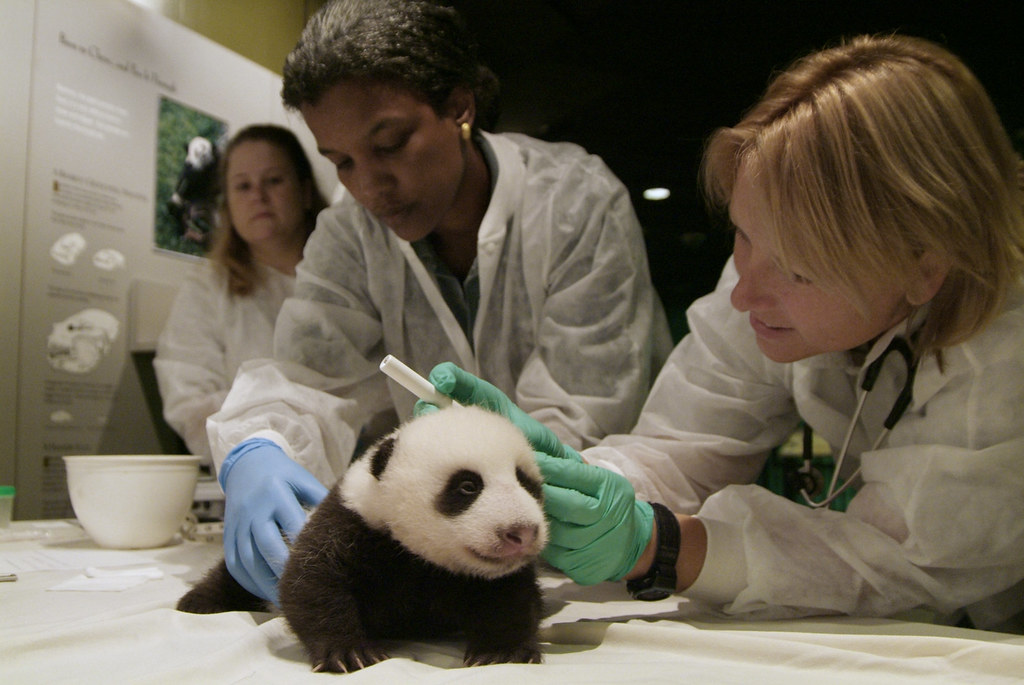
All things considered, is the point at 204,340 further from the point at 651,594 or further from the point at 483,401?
the point at 651,594

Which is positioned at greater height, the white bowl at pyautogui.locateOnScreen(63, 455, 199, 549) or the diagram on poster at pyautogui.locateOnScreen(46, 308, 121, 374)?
the diagram on poster at pyautogui.locateOnScreen(46, 308, 121, 374)

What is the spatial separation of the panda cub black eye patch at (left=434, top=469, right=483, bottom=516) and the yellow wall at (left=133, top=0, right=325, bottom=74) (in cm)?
128

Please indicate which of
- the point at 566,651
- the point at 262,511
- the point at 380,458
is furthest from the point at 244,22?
the point at 566,651

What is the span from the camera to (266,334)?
192cm

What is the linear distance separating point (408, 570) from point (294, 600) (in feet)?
0.42

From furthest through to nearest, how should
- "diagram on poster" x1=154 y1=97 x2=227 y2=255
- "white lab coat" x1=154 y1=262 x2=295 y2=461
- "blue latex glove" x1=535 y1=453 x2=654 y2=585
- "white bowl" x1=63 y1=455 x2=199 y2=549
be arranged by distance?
"diagram on poster" x1=154 y1=97 x2=227 y2=255
"white lab coat" x1=154 y1=262 x2=295 y2=461
"white bowl" x1=63 y1=455 x2=199 y2=549
"blue latex glove" x1=535 y1=453 x2=654 y2=585

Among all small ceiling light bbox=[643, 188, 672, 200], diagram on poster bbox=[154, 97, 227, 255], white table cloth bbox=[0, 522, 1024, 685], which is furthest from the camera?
diagram on poster bbox=[154, 97, 227, 255]

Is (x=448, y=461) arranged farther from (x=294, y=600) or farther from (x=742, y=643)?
(x=742, y=643)

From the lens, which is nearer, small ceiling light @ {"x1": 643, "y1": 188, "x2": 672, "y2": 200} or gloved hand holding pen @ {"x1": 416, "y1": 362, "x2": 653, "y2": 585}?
gloved hand holding pen @ {"x1": 416, "y1": 362, "x2": 653, "y2": 585}

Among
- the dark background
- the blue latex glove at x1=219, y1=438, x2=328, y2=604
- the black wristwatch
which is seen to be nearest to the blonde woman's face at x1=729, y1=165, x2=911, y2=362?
the black wristwatch

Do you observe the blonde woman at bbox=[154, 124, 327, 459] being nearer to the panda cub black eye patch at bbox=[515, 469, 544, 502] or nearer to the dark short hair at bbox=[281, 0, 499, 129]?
the dark short hair at bbox=[281, 0, 499, 129]

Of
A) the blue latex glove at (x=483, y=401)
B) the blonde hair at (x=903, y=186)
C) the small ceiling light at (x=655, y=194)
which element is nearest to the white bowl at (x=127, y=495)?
the blue latex glove at (x=483, y=401)

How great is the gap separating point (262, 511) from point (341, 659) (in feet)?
1.37

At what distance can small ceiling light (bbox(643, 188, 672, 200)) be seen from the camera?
175cm
